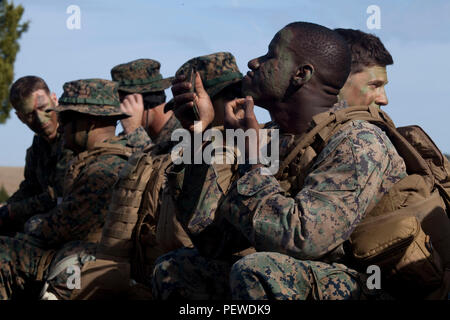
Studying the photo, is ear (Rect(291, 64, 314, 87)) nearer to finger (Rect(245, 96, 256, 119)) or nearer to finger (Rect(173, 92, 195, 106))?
finger (Rect(245, 96, 256, 119))

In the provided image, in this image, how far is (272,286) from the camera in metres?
3.42

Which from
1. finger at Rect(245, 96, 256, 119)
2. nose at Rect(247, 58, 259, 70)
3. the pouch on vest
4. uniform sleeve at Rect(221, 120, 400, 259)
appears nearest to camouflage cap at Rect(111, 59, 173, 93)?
nose at Rect(247, 58, 259, 70)

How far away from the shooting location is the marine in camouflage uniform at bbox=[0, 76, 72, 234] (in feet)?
25.9

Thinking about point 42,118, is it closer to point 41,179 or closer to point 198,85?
point 41,179

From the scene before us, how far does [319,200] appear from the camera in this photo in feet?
11.7

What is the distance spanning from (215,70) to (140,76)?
302cm

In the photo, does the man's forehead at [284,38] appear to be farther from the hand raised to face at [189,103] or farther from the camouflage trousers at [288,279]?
the camouflage trousers at [288,279]

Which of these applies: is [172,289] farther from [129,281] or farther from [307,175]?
[129,281]

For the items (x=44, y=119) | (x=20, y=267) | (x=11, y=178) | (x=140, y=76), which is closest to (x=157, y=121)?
(x=140, y=76)

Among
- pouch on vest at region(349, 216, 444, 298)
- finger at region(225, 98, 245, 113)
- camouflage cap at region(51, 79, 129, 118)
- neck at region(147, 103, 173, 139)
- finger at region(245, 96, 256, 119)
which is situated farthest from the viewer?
neck at region(147, 103, 173, 139)

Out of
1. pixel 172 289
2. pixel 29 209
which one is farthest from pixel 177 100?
pixel 29 209

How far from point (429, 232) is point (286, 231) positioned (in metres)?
0.80

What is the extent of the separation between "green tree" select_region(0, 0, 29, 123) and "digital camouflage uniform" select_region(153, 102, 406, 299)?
103 feet

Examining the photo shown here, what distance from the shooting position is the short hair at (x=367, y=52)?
18.7ft
